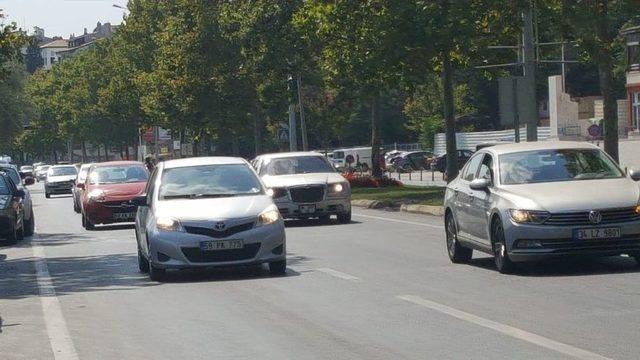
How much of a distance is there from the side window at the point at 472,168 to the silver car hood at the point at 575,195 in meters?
1.55

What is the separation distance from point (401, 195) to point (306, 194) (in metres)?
12.6

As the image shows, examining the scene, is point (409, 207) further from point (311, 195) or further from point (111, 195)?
point (111, 195)

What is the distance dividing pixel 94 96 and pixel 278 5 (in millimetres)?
59913

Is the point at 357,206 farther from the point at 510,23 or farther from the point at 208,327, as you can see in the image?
the point at 208,327

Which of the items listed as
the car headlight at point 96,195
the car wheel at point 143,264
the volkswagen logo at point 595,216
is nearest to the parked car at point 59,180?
the car headlight at point 96,195

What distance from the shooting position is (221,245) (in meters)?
17.3

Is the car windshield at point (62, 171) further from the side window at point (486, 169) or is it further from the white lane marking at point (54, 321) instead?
the side window at point (486, 169)

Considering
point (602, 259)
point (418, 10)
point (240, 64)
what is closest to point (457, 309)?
point (602, 259)

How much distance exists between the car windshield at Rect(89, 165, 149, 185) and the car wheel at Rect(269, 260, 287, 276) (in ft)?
56.5

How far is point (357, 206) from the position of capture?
41.8 meters

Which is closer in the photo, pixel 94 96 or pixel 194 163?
pixel 194 163

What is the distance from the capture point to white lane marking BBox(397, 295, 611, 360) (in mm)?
9805

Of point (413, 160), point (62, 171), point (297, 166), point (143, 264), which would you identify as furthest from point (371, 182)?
point (413, 160)

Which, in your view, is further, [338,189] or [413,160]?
[413,160]
